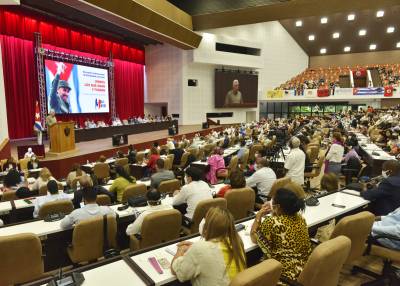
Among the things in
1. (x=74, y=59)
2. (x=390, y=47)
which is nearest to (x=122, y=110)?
(x=74, y=59)

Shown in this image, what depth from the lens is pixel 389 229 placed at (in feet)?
10.5

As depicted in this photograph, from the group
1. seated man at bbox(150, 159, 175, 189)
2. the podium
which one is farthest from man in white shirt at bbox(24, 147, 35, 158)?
seated man at bbox(150, 159, 175, 189)

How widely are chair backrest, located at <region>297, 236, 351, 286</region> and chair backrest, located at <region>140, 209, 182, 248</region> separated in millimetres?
1444

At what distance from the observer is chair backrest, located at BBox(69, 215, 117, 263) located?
3.23 m

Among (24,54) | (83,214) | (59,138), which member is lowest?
(83,214)

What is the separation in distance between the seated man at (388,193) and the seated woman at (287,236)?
1.81 metres

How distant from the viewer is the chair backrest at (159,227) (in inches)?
127

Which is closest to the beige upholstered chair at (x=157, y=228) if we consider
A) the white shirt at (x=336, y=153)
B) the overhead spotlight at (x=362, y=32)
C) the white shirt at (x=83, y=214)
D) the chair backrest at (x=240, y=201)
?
the white shirt at (x=83, y=214)

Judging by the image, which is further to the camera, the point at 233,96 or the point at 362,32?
the point at 362,32

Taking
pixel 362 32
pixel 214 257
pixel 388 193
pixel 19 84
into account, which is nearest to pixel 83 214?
pixel 214 257

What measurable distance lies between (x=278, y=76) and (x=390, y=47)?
9.49 m

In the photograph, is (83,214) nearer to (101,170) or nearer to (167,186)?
(167,186)

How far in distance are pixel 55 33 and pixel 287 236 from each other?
14.6 m

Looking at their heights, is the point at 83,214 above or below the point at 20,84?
below
